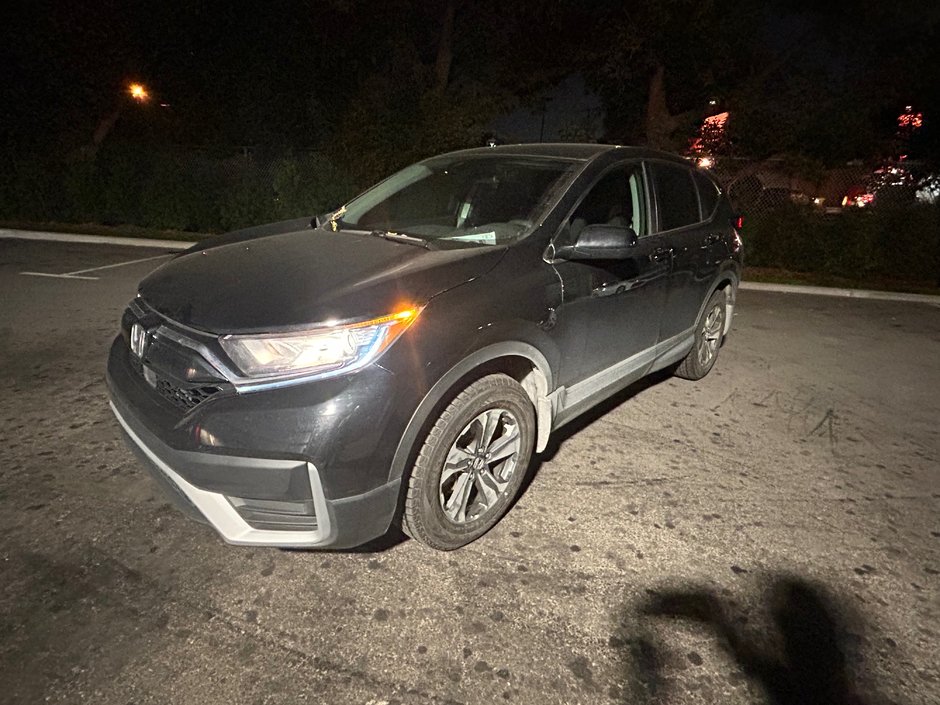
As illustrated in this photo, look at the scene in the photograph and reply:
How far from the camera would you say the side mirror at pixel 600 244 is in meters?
2.82

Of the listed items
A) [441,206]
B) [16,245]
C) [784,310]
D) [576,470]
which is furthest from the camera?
[16,245]

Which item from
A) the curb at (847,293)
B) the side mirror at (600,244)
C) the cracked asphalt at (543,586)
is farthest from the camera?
the curb at (847,293)

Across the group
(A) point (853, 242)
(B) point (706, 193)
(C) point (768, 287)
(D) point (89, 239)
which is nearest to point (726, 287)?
(B) point (706, 193)

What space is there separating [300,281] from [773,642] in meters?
2.23

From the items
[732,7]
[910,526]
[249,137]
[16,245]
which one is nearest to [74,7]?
[16,245]

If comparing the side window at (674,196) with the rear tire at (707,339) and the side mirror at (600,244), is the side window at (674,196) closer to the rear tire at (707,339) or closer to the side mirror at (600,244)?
the rear tire at (707,339)

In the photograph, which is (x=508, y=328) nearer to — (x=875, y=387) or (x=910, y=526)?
(x=910, y=526)

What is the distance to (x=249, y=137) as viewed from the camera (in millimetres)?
27312

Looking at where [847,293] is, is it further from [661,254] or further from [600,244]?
[600,244]

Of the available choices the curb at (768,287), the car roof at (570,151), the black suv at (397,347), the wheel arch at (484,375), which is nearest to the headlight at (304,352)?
the black suv at (397,347)

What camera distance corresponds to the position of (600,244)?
2820 millimetres

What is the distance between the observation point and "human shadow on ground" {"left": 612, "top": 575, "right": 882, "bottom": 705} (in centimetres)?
203

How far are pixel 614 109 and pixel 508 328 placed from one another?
2353 centimetres

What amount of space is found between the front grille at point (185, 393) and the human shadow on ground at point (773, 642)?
171 centimetres
